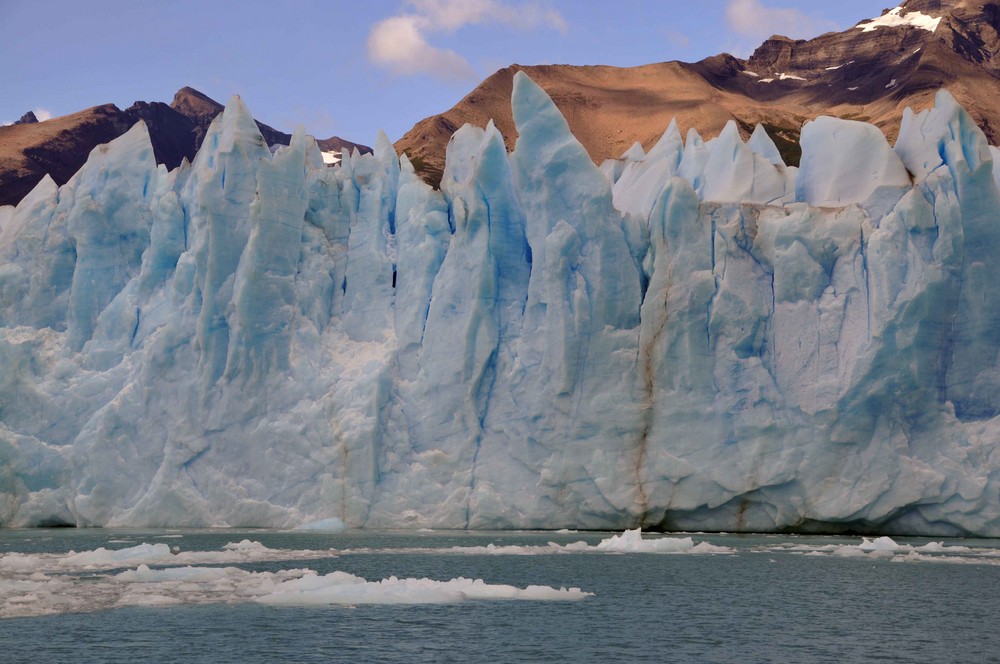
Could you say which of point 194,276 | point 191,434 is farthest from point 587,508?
point 194,276

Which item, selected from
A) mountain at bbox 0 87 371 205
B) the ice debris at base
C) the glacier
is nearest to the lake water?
the ice debris at base

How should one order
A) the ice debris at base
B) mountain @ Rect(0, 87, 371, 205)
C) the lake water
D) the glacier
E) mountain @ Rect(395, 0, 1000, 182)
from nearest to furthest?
the lake water
the ice debris at base
the glacier
mountain @ Rect(0, 87, 371, 205)
mountain @ Rect(395, 0, 1000, 182)

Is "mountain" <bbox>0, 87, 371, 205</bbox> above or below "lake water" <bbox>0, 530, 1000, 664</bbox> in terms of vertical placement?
above

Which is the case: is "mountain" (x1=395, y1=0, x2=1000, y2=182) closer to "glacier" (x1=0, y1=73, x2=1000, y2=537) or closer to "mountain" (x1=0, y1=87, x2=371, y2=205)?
"mountain" (x1=0, y1=87, x2=371, y2=205)

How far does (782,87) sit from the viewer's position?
8756 cm

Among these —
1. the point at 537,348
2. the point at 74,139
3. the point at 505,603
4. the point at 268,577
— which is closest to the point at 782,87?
the point at 74,139

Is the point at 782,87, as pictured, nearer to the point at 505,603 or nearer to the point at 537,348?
the point at 537,348

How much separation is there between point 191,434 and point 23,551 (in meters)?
5.36

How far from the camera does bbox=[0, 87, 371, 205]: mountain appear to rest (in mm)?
49375

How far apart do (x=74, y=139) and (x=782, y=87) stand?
54.2 meters

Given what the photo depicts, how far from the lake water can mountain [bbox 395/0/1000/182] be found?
42.7m

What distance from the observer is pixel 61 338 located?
28.1 metres

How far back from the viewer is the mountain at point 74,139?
1944 inches

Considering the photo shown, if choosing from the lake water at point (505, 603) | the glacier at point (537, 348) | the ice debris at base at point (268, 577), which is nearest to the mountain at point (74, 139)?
the glacier at point (537, 348)
